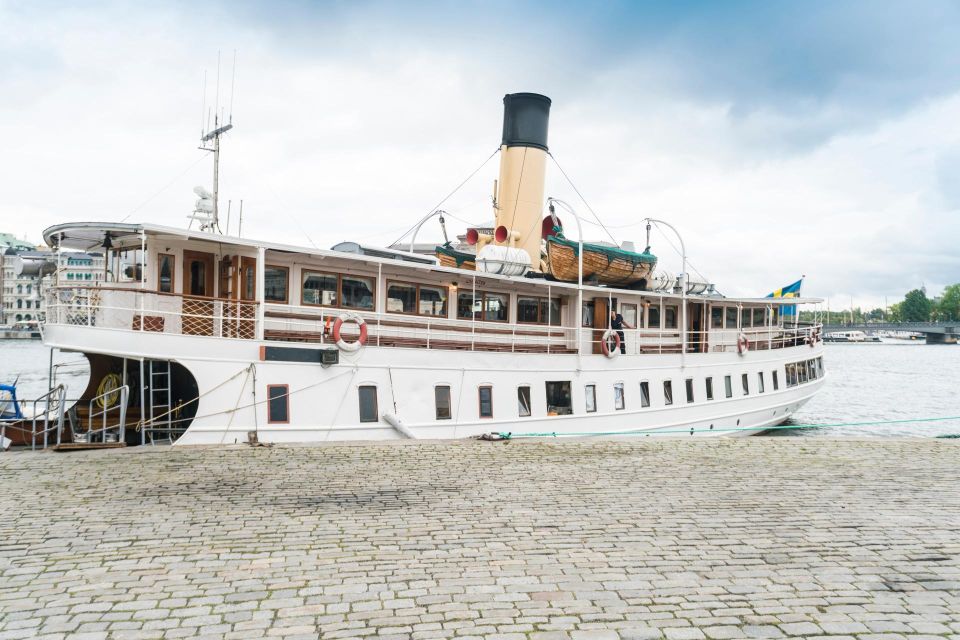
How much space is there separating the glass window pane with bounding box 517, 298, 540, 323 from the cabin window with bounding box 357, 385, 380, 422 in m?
5.61

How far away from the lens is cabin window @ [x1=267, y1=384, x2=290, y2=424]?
13.0m

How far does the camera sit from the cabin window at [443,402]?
15.1 m

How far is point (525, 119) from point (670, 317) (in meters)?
8.43

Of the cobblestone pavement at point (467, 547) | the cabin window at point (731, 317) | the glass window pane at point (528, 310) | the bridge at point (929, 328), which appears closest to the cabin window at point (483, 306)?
the glass window pane at point (528, 310)

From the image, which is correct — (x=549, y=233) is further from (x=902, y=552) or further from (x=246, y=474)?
(x=902, y=552)

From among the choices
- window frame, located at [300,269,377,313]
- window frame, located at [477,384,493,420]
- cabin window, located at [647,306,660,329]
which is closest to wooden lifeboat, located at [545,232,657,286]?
cabin window, located at [647,306,660,329]

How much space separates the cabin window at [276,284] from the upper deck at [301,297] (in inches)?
0.9

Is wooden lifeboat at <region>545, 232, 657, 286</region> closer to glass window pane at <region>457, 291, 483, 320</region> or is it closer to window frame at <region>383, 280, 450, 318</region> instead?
glass window pane at <region>457, 291, 483, 320</region>

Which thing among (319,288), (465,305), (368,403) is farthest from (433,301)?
(368,403)

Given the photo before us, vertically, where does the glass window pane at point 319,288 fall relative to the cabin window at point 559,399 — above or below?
above

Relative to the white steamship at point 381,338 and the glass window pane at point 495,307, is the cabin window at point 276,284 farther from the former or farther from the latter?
the glass window pane at point 495,307

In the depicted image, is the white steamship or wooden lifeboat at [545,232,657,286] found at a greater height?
wooden lifeboat at [545,232,657,286]

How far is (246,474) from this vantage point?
10.0 m

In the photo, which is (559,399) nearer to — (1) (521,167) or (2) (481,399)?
(2) (481,399)
